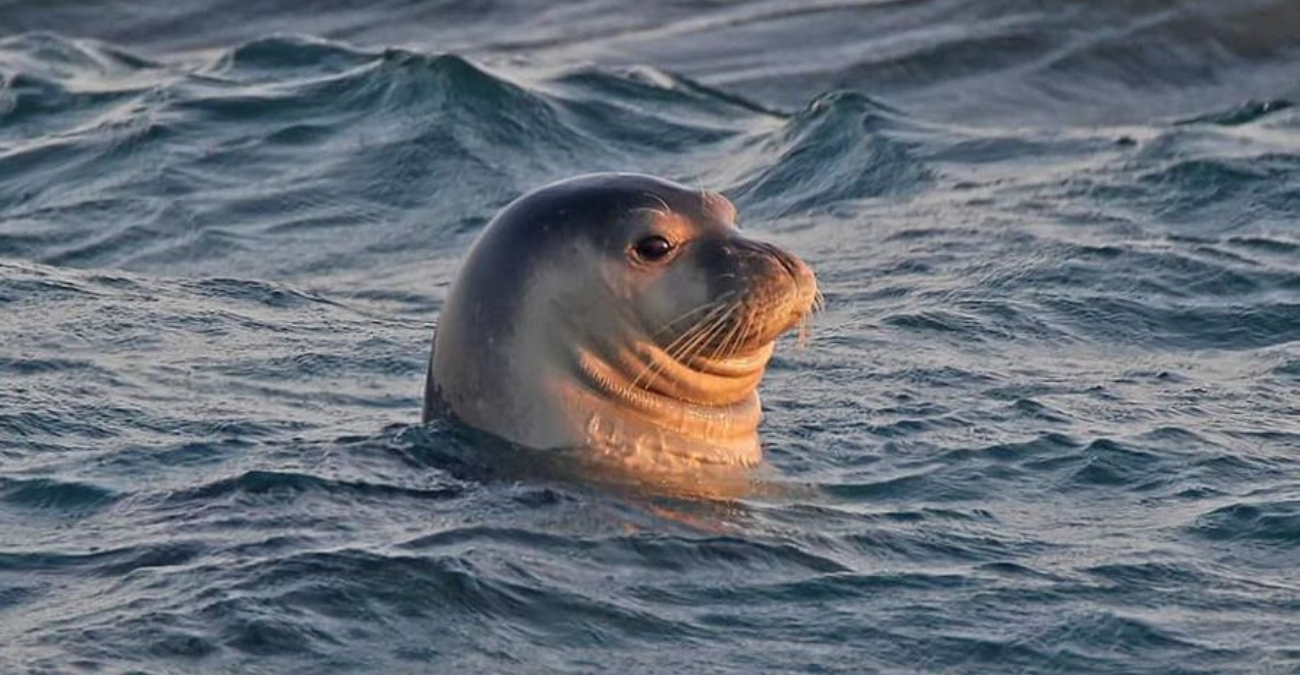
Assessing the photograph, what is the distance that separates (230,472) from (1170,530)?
9.15 feet

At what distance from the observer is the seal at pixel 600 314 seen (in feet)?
28.8

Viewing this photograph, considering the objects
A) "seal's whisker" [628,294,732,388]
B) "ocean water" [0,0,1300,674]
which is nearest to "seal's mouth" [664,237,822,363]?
"seal's whisker" [628,294,732,388]

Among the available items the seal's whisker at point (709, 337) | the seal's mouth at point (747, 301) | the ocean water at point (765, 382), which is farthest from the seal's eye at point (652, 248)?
the ocean water at point (765, 382)

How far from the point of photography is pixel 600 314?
884 centimetres

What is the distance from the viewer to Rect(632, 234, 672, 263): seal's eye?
8828mm

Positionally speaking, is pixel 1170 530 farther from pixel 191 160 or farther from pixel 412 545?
pixel 191 160

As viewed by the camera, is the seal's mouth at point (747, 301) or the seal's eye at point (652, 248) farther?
the seal's eye at point (652, 248)

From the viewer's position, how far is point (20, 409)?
971 cm

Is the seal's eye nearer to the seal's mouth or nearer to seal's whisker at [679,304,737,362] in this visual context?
the seal's mouth

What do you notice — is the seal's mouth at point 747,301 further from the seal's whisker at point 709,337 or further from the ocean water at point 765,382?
the ocean water at point 765,382

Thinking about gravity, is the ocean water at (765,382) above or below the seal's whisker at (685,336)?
below

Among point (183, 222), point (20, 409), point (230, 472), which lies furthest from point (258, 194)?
point (230, 472)

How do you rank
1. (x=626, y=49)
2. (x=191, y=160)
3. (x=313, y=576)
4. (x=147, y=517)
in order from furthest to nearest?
1. (x=626, y=49)
2. (x=191, y=160)
3. (x=147, y=517)
4. (x=313, y=576)

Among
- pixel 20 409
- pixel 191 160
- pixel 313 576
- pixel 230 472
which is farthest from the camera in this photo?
pixel 191 160
